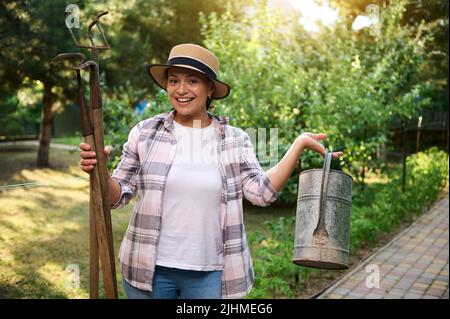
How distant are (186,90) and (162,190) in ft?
1.16

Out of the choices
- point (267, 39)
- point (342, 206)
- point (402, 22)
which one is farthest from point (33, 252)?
point (402, 22)

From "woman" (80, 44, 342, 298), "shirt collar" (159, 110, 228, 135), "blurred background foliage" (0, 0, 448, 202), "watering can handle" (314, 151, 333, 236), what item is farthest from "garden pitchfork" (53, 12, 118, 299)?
"blurred background foliage" (0, 0, 448, 202)

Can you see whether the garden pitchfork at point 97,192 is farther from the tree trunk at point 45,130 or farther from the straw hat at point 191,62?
the tree trunk at point 45,130

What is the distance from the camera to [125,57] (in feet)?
22.8

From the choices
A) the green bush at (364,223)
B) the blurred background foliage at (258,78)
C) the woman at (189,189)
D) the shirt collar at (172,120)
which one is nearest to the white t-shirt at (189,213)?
the woman at (189,189)

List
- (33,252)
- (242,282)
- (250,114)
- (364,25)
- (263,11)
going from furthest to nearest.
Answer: (364,25) → (250,114) → (263,11) → (33,252) → (242,282)

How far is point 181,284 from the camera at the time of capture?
1.94m

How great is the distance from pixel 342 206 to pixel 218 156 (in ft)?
1.54

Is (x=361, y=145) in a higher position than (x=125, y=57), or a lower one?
lower

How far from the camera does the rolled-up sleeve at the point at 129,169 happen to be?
194 centimetres

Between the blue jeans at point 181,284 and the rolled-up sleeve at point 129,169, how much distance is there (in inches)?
11.3

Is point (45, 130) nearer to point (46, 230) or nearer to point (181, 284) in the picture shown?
A: point (46, 230)

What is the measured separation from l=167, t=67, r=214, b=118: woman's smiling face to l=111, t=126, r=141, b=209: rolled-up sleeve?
193 millimetres
